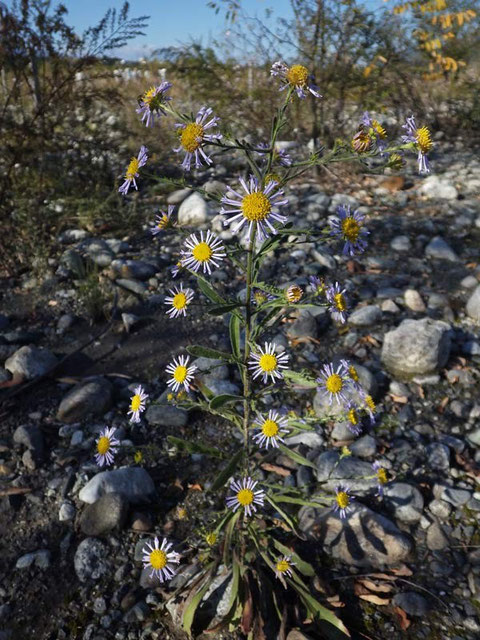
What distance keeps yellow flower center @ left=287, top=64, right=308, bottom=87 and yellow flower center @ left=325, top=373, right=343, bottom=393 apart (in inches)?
36.7

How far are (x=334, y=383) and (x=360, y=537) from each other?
79 centimetres

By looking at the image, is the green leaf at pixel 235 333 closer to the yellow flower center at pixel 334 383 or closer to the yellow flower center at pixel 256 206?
the yellow flower center at pixel 334 383

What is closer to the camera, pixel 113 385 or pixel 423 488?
pixel 423 488

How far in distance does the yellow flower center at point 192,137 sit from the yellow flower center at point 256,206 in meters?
0.21

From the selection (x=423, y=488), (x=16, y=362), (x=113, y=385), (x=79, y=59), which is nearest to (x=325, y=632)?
(x=423, y=488)

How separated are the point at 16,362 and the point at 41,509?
999 millimetres

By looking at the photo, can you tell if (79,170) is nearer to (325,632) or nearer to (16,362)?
(16,362)

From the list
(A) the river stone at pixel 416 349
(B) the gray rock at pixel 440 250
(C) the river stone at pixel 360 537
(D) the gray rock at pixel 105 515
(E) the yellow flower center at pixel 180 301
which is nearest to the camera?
(E) the yellow flower center at pixel 180 301

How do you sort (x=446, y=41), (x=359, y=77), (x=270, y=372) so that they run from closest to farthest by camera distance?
(x=270, y=372) < (x=359, y=77) < (x=446, y=41)

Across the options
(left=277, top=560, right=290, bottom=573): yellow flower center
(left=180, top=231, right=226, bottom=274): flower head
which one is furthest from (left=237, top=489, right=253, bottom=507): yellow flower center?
(left=180, top=231, right=226, bottom=274): flower head

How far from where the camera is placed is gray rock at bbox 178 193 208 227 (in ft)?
15.2

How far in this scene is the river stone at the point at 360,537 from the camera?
213cm

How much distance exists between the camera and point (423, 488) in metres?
2.42

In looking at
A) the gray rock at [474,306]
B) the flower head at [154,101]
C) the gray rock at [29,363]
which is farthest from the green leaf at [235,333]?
the gray rock at [474,306]
